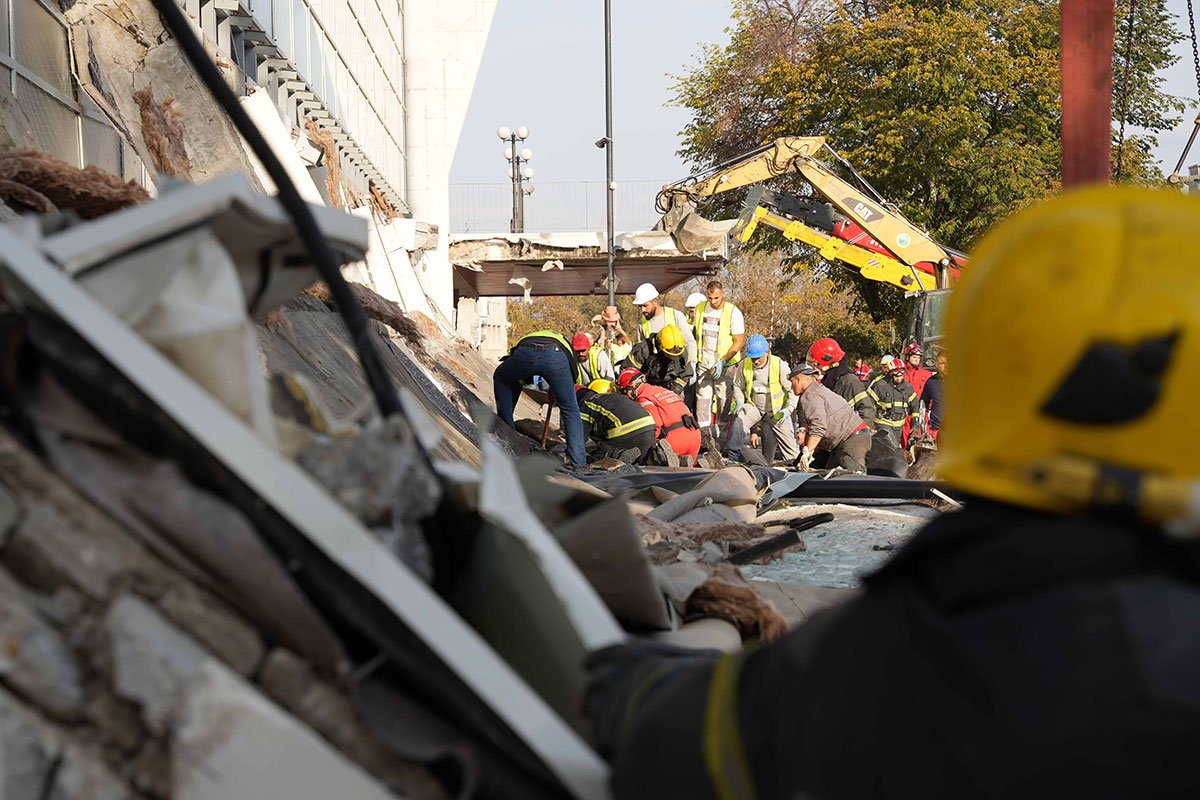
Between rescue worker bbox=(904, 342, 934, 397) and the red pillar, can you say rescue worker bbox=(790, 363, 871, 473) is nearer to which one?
rescue worker bbox=(904, 342, 934, 397)

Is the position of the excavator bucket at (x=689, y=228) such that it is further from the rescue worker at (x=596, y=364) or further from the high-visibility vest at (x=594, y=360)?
the high-visibility vest at (x=594, y=360)

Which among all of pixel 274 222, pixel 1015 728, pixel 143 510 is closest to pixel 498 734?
pixel 143 510

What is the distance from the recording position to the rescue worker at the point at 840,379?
12367 millimetres

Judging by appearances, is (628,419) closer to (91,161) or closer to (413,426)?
(91,161)

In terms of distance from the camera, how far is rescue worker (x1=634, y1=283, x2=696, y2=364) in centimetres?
1204

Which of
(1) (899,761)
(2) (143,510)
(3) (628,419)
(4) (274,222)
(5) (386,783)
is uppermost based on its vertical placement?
(4) (274,222)

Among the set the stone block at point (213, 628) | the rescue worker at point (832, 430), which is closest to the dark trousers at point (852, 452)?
the rescue worker at point (832, 430)

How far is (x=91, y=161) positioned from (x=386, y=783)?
20.5ft

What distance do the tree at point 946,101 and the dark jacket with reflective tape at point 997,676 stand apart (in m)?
27.8

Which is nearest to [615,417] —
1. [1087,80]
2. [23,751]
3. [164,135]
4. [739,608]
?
[164,135]

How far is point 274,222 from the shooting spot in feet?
5.57

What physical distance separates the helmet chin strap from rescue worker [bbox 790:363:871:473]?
9395 mm

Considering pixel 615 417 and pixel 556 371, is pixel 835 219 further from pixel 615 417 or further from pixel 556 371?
pixel 556 371

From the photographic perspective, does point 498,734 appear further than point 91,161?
No
